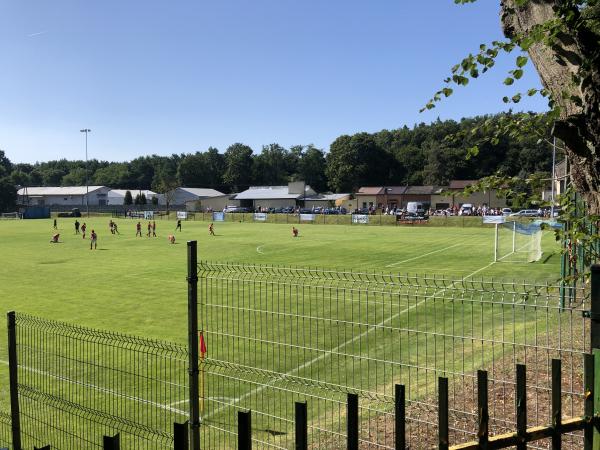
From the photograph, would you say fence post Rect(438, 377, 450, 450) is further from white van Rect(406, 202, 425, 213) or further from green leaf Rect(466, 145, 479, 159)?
white van Rect(406, 202, 425, 213)

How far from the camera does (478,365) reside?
10.3 m

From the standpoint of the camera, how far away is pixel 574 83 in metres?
3.94

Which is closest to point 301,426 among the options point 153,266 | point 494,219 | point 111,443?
point 111,443

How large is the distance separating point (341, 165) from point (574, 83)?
131122 mm

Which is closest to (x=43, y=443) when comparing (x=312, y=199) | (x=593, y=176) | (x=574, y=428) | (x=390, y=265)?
(x=574, y=428)

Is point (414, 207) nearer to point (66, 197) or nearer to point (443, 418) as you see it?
point (66, 197)

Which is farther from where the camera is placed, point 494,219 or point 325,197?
point 325,197

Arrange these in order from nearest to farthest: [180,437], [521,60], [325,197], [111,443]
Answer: [111,443], [180,437], [521,60], [325,197]

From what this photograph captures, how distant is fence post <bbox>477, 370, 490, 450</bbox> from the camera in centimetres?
308

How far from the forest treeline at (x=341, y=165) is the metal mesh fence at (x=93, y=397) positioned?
335 ft

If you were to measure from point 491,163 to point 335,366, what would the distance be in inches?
4691

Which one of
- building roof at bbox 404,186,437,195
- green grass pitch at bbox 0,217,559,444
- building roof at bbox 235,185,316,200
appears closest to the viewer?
green grass pitch at bbox 0,217,559,444

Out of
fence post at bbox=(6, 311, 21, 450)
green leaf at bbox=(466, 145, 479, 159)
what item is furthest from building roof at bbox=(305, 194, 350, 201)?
green leaf at bbox=(466, 145, 479, 159)

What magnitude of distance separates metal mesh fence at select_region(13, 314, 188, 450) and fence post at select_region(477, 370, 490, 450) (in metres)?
4.05
